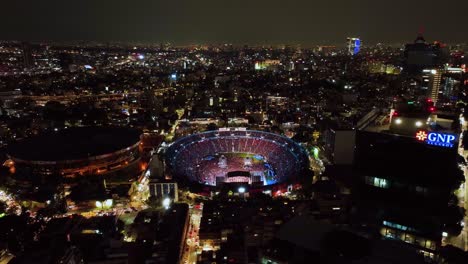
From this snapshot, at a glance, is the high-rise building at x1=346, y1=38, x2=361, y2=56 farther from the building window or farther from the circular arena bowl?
the building window

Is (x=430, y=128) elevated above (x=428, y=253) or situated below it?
above

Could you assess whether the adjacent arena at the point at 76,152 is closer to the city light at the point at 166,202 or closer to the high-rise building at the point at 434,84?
the city light at the point at 166,202

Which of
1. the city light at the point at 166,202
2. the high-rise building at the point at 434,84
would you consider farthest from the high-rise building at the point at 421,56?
the city light at the point at 166,202

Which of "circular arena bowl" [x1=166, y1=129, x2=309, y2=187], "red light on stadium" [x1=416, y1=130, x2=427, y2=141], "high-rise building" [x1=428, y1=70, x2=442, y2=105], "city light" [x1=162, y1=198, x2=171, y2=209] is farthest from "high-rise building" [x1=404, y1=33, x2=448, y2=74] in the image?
"city light" [x1=162, y1=198, x2=171, y2=209]

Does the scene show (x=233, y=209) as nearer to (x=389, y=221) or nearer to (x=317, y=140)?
(x=389, y=221)

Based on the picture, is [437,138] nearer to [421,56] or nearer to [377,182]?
[377,182]

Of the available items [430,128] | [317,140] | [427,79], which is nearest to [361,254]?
[430,128]

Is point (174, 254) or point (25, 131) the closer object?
point (174, 254)
